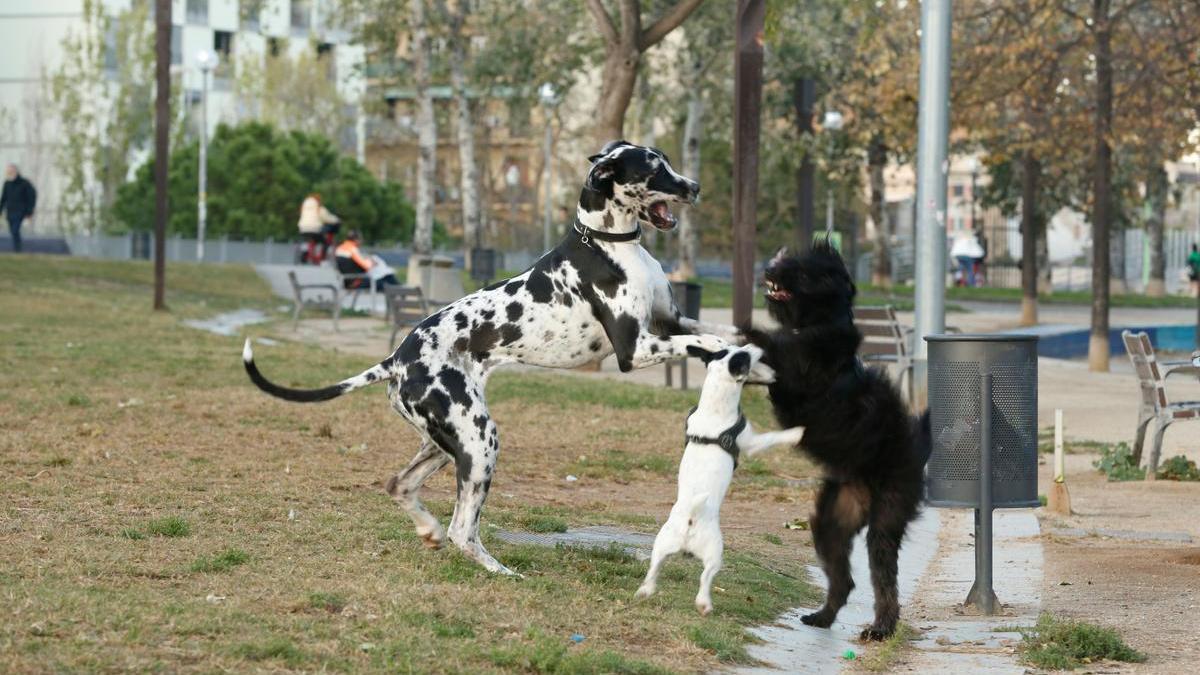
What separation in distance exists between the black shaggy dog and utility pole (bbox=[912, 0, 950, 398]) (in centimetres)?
836

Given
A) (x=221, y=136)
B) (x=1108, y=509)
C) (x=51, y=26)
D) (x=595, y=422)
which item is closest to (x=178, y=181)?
(x=221, y=136)

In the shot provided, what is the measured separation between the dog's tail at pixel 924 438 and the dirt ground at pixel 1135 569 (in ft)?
3.74

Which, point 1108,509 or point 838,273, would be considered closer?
point 838,273

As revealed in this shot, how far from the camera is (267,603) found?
7.11 m

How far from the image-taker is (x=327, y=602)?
7156 millimetres

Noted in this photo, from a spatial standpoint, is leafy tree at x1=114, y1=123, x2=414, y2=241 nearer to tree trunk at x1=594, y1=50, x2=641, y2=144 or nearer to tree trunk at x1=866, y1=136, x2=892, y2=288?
tree trunk at x1=866, y1=136, x2=892, y2=288

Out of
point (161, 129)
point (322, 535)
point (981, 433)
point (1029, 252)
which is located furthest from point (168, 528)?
point (1029, 252)

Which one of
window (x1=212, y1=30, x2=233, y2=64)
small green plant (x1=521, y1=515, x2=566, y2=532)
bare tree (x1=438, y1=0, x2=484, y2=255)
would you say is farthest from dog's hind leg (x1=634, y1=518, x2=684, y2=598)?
window (x1=212, y1=30, x2=233, y2=64)

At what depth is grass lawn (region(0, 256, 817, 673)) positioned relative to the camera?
6.48 m

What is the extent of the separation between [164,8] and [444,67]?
2043cm

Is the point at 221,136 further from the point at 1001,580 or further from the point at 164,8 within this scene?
the point at 1001,580

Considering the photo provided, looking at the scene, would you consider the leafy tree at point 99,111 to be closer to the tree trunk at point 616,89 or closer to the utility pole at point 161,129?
the utility pole at point 161,129

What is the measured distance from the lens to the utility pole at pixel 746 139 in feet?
61.2

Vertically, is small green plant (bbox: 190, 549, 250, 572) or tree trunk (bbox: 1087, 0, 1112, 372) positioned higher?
tree trunk (bbox: 1087, 0, 1112, 372)
